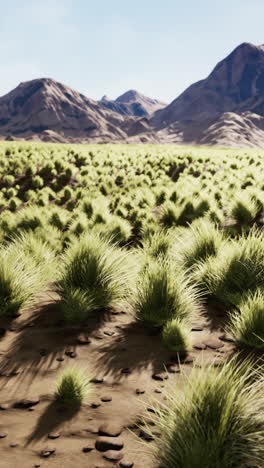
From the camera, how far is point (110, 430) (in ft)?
8.89

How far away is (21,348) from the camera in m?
3.88

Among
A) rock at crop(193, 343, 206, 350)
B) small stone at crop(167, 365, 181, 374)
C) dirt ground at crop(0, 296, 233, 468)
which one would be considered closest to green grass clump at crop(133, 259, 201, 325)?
dirt ground at crop(0, 296, 233, 468)

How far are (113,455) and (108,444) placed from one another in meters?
0.09

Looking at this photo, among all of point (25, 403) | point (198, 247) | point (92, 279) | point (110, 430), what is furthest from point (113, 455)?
point (198, 247)

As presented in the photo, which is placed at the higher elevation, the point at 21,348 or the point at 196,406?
the point at 196,406

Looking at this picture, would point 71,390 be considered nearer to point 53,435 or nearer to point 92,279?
point 53,435

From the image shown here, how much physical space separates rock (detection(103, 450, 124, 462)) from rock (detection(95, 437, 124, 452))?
36 millimetres

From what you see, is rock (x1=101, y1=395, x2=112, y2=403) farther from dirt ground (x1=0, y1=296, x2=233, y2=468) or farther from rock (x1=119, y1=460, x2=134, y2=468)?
rock (x1=119, y1=460, x2=134, y2=468)

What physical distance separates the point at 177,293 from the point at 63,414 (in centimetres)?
191

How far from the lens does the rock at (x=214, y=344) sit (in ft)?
12.7

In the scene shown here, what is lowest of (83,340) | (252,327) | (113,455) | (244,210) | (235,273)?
(113,455)

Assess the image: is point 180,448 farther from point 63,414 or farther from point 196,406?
point 63,414

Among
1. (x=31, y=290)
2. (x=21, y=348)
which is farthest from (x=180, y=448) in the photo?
(x=31, y=290)

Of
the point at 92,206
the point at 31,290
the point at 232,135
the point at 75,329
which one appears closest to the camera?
the point at 75,329
